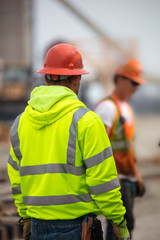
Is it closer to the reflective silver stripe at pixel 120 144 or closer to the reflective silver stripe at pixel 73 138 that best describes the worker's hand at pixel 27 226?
the reflective silver stripe at pixel 73 138

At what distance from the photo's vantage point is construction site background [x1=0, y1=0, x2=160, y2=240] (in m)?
4.65

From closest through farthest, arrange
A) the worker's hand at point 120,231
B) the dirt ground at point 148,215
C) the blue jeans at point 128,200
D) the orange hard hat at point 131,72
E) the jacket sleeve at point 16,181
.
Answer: the worker's hand at point 120,231, the jacket sleeve at point 16,181, the blue jeans at point 128,200, the orange hard hat at point 131,72, the dirt ground at point 148,215

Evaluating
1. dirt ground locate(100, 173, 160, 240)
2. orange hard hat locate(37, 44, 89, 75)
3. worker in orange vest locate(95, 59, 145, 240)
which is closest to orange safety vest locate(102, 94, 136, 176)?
worker in orange vest locate(95, 59, 145, 240)

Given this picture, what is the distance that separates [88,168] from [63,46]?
802 mm

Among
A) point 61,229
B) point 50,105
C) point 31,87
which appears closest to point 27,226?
point 61,229

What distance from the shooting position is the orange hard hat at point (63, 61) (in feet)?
6.75

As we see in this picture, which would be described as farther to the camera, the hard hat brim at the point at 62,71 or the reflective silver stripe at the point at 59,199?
the hard hat brim at the point at 62,71

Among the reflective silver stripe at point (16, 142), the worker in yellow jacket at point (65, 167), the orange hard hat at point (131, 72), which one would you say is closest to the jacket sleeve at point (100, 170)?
the worker in yellow jacket at point (65, 167)

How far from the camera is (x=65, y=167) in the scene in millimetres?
1870

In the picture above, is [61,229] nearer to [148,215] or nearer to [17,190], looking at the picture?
[17,190]

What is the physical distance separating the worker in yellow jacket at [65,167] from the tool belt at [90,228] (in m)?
0.02

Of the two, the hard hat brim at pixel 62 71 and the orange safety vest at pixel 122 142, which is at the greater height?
the hard hat brim at pixel 62 71

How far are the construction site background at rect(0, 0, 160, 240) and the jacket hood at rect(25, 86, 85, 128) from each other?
1.75m

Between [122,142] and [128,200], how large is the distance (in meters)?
0.52
